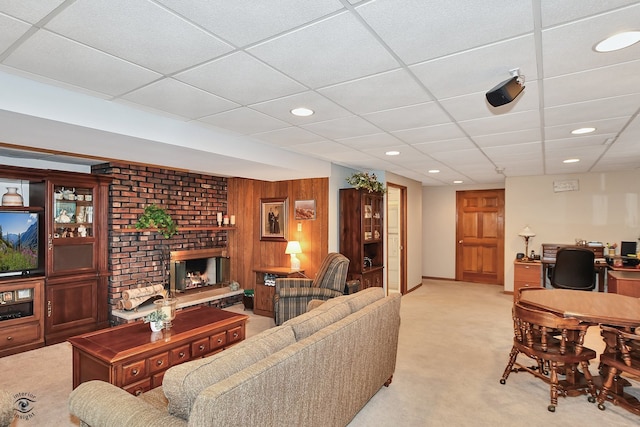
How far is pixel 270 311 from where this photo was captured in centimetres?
548

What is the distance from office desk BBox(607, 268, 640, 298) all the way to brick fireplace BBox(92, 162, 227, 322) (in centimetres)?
625

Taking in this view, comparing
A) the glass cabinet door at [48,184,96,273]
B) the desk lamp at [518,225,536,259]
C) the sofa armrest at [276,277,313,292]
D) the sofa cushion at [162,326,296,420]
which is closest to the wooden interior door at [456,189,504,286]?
the desk lamp at [518,225,536,259]

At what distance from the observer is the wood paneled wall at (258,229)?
5.54 m

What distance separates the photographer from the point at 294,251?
18.0ft

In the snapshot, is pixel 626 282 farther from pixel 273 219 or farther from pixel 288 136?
pixel 273 219

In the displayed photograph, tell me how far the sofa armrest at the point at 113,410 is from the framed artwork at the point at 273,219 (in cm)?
403

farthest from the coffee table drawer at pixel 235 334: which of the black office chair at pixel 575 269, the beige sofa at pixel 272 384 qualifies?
the black office chair at pixel 575 269

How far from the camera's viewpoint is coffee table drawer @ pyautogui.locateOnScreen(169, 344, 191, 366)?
292 cm

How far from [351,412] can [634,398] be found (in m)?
2.35

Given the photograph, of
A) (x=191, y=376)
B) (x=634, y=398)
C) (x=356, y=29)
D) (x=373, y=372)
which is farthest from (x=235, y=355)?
(x=634, y=398)

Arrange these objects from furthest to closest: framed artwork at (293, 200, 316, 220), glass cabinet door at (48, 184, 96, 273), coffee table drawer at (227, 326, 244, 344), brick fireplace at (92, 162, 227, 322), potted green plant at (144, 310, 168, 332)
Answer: framed artwork at (293, 200, 316, 220) → brick fireplace at (92, 162, 227, 322) → glass cabinet door at (48, 184, 96, 273) → coffee table drawer at (227, 326, 244, 344) → potted green plant at (144, 310, 168, 332)

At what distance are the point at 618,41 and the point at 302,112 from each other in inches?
77.7

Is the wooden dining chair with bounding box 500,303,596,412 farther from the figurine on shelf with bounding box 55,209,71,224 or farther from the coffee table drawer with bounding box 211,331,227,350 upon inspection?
the figurine on shelf with bounding box 55,209,71,224

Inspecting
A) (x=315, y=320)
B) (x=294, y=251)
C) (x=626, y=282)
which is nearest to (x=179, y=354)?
(x=315, y=320)
